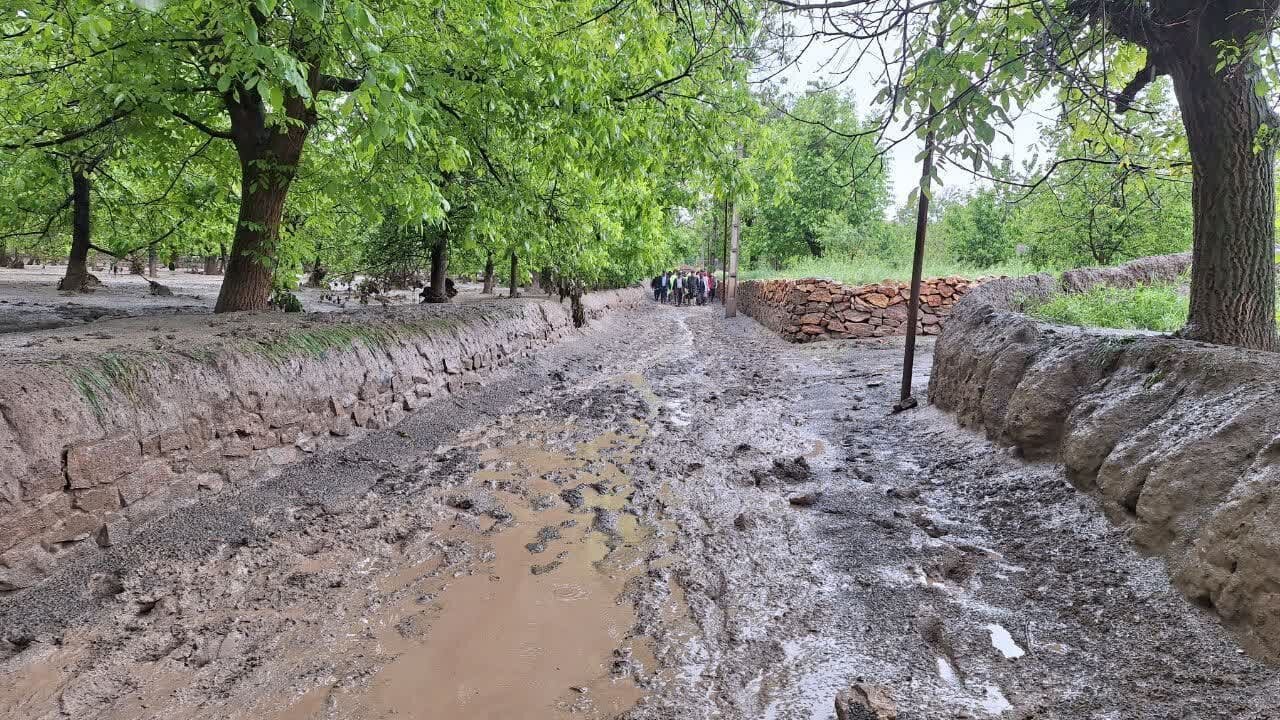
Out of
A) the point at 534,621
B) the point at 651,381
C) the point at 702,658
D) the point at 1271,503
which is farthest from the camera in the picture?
the point at 651,381

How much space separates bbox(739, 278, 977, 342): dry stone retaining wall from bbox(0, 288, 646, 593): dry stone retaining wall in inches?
381

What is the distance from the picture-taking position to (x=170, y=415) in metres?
3.81

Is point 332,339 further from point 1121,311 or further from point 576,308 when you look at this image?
Result: point 576,308

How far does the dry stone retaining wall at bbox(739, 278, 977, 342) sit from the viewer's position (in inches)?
551

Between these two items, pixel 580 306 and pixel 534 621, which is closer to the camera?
pixel 534 621

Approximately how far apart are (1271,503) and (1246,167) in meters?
3.35

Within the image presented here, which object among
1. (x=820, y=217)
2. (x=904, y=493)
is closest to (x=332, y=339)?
(x=904, y=493)

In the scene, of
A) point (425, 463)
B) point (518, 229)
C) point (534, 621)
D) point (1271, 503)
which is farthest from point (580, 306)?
point (1271, 503)

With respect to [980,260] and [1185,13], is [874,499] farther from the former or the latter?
[980,260]

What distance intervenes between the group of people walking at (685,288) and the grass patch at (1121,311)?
28.0 m

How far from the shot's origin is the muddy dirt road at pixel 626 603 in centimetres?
248

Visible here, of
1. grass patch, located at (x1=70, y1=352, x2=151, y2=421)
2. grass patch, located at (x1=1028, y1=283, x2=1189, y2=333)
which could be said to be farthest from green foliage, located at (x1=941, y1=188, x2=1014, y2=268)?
grass patch, located at (x1=70, y1=352, x2=151, y2=421)

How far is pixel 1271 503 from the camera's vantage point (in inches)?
95.8

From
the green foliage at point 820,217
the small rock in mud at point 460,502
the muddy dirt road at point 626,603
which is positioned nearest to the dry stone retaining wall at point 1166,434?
the muddy dirt road at point 626,603
